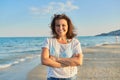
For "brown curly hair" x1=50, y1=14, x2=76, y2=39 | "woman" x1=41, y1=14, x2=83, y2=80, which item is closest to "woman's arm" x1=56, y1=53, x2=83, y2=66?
"woman" x1=41, y1=14, x2=83, y2=80

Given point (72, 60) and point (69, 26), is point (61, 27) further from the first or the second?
point (72, 60)

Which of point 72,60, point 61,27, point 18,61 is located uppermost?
point 61,27

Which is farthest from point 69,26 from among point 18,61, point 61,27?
point 18,61

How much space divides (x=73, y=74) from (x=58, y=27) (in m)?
0.62

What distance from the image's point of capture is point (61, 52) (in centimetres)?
→ 413

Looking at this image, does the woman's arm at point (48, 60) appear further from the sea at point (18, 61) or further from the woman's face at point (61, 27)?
the sea at point (18, 61)

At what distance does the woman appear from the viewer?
161 inches

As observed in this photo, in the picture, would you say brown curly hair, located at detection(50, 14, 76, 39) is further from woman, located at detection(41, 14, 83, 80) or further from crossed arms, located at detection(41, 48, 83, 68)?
crossed arms, located at detection(41, 48, 83, 68)

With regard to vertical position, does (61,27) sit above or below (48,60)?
above

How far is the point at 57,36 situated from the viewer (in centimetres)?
423

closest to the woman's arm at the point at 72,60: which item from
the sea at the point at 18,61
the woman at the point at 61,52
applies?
the woman at the point at 61,52

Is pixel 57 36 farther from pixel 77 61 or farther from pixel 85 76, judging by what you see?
pixel 85 76

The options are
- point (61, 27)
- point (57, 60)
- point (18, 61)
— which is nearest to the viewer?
point (57, 60)

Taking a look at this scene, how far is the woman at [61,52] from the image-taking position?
409 cm
